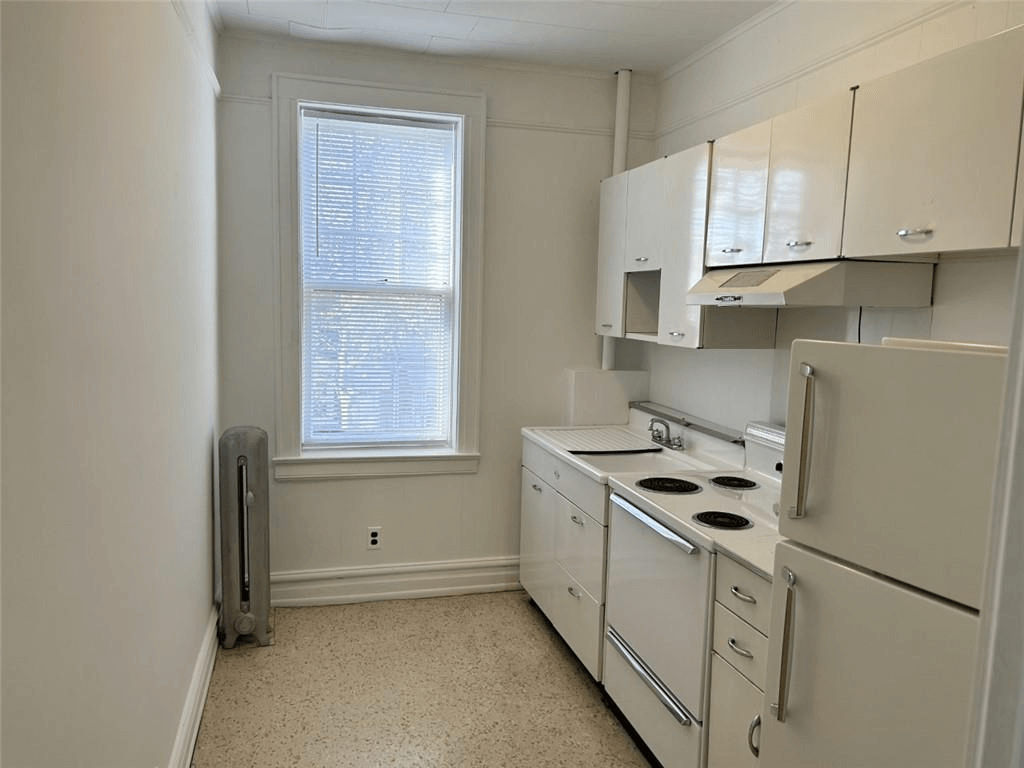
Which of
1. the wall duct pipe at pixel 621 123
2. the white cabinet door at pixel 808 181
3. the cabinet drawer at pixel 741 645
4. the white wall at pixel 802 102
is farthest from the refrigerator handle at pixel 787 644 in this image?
the wall duct pipe at pixel 621 123

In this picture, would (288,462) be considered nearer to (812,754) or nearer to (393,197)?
(393,197)

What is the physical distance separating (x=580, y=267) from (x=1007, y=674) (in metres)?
3.45

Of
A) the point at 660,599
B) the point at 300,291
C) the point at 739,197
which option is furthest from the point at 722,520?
the point at 300,291

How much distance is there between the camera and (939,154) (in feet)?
5.93

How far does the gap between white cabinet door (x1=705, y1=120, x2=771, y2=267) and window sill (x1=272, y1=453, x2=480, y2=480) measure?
5.66ft

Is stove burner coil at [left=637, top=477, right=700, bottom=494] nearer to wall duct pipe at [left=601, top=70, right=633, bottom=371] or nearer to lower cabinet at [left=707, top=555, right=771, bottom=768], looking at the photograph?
lower cabinet at [left=707, top=555, right=771, bottom=768]

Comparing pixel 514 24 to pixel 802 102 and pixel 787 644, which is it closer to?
pixel 802 102

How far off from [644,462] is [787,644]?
1735 millimetres

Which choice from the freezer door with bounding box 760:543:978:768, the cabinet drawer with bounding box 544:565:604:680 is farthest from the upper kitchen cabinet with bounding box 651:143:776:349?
the freezer door with bounding box 760:543:978:768

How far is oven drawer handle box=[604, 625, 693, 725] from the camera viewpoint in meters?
2.27

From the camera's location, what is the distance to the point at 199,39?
2754 mm

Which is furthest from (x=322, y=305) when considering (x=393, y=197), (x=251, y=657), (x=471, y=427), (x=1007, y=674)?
(x=1007, y=674)

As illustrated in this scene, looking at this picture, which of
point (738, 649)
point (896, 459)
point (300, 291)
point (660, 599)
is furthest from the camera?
point (300, 291)

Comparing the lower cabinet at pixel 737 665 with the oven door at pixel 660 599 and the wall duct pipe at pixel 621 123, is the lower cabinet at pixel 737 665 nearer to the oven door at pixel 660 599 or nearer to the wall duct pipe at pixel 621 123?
the oven door at pixel 660 599
